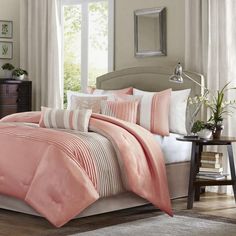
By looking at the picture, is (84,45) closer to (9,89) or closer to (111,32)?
(111,32)

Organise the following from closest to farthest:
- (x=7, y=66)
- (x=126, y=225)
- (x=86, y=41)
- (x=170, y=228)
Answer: (x=170, y=228)
(x=126, y=225)
(x=86, y=41)
(x=7, y=66)

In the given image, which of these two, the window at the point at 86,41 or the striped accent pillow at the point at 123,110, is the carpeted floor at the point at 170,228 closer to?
the striped accent pillow at the point at 123,110

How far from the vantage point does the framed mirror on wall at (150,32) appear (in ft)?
22.8

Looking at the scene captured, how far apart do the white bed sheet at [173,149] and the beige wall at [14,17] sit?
319cm

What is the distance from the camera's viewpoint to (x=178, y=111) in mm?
6250

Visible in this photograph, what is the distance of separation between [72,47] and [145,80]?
1479 millimetres

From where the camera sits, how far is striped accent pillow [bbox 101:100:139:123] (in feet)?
20.3

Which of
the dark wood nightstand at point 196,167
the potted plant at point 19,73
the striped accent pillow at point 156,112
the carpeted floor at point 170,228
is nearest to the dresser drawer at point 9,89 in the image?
the potted plant at point 19,73

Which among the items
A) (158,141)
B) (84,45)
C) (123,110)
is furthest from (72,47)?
(158,141)

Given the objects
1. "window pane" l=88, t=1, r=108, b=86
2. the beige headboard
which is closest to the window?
"window pane" l=88, t=1, r=108, b=86

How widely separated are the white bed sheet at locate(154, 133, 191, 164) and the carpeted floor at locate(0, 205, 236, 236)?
64 centimetres

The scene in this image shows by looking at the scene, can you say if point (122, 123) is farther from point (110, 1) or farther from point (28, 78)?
point (28, 78)

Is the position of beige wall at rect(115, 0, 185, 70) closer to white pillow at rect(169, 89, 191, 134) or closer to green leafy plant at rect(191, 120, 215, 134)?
white pillow at rect(169, 89, 191, 134)

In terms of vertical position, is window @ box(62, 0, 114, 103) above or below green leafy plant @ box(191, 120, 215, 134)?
above
